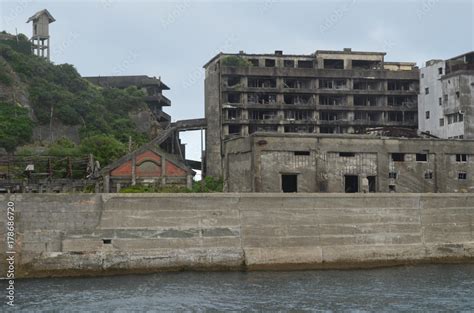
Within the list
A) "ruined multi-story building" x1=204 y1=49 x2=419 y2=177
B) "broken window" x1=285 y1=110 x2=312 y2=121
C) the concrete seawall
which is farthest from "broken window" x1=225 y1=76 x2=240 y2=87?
the concrete seawall

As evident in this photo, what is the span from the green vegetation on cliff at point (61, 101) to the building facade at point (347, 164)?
21.5 m

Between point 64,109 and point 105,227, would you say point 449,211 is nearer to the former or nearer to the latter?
point 105,227

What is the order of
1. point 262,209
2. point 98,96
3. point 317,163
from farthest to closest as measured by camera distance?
point 98,96, point 317,163, point 262,209

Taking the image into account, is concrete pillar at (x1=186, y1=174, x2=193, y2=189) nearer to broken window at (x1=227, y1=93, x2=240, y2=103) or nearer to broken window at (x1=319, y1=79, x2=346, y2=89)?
broken window at (x1=227, y1=93, x2=240, y2=103)

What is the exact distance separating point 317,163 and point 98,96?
43726 millimetres

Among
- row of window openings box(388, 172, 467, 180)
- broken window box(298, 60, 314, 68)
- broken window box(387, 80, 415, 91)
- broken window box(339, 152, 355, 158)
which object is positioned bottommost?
row of window openings box(388, 172, 467, 180)

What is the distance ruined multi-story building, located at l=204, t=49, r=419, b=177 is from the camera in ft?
313

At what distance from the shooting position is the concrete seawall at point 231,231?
49250 mm

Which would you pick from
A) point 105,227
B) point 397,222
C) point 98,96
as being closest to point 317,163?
point 397,222

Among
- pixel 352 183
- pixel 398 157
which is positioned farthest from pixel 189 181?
pixel 398 157

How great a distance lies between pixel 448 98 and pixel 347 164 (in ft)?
84.6

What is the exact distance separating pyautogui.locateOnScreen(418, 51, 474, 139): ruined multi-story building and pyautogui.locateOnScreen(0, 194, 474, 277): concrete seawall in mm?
30057

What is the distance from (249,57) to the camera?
9888 centimetres

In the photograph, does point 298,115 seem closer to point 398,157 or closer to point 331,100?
point 331,100
